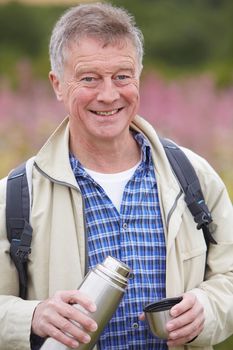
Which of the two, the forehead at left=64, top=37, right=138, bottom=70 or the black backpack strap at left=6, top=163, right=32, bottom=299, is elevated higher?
the forehead at left=64, top=37, right=138, bottom=70

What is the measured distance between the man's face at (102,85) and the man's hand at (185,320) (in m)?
0.62

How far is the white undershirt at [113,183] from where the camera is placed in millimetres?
3033

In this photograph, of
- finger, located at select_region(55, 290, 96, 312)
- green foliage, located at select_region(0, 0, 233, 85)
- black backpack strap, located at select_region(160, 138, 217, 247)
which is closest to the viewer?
finger, located at select_region(55, 290, 96, 312)

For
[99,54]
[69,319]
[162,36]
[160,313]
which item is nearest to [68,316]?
[69,319]

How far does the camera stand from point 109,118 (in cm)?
296

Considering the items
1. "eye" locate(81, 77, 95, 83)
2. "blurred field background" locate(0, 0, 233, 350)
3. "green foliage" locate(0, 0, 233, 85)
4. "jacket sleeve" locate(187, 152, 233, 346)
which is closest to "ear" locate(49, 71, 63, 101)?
"eye" locate(81, 77, 95, 83)

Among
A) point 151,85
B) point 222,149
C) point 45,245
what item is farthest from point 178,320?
point 151,85

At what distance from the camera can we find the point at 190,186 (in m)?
3.05

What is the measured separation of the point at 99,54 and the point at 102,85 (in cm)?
10

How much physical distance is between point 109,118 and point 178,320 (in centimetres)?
71

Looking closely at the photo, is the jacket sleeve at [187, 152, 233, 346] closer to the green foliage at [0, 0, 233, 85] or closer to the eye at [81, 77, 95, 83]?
the eye at [81, 77, 95, 83]

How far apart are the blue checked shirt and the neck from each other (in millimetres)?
→ 56

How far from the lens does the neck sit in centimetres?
307

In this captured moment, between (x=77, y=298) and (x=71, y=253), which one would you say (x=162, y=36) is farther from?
(x=77, y=298)
